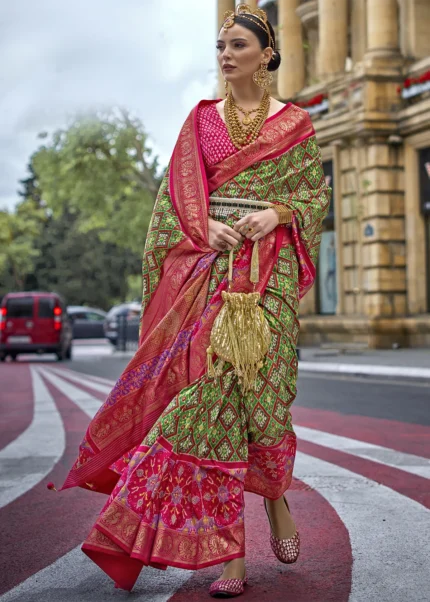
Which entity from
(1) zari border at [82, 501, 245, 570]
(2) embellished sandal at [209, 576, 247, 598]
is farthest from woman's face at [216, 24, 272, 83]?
(2) embellished sandal at [209, 576, 247, 598]

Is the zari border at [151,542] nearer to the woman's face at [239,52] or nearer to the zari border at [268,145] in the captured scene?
the zari border at [268,145]

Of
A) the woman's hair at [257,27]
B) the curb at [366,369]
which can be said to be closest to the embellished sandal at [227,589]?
the woman's hair at [257,27]

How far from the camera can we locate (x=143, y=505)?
3.11 meters

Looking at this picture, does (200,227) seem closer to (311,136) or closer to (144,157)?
(311,136)

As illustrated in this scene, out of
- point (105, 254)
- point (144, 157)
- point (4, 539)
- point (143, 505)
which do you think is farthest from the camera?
point (105, 254)

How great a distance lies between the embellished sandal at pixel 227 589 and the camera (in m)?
3.13

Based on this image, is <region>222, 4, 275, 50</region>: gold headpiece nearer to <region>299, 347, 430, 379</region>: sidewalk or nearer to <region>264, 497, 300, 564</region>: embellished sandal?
<region>264, 497, 300, 564</region>: embellished sandal

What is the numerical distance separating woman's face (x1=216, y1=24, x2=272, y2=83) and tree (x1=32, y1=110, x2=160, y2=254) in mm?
27812

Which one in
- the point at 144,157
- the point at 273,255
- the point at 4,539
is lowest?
the point at 4,539

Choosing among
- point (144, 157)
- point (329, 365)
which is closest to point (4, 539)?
point (329, 365)

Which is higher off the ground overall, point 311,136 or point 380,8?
point 380,8

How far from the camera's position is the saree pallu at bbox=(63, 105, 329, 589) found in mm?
3111

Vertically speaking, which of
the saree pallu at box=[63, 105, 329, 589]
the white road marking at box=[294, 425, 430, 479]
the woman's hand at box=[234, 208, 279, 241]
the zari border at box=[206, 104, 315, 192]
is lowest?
the white road marking at box=[294, 425, 430, 479]

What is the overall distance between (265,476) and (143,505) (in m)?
0.46
